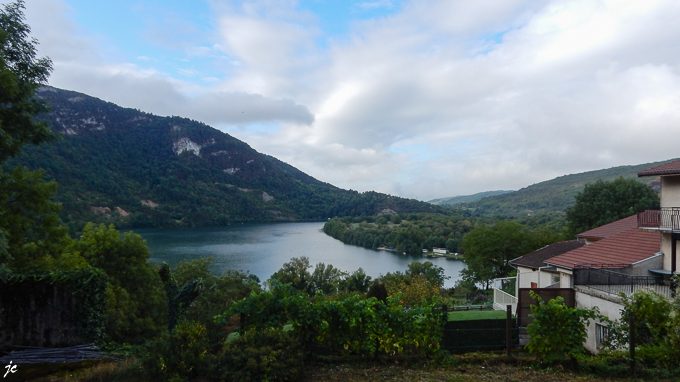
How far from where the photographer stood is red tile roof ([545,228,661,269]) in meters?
11.2

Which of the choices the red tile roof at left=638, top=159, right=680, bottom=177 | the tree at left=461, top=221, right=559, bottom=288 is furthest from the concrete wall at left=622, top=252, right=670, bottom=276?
the tree at left=461, top=221, right=559, bottom=288

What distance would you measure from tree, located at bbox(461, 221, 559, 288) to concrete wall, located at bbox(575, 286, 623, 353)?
18626mm

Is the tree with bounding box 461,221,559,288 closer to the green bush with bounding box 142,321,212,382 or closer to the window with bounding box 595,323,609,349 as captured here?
the window with bounding box 595,323,609,349

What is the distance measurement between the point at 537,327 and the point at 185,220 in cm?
11474

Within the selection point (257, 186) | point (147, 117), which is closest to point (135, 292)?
point (257, 186)

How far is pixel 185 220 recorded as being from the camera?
110062 mm

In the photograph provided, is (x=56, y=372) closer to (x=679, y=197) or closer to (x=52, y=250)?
(x=52, y=250)

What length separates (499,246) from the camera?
28.0 m

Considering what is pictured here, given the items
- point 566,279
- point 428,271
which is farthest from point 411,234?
point 566,279

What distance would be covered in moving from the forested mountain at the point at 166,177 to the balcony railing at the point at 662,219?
79691 mm

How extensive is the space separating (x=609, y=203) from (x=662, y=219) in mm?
20492

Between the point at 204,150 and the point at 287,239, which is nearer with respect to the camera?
the point at 287,239

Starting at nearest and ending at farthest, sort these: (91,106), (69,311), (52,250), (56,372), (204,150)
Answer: (56,372) < (69,311) < (52,250) < (91,106) < (204,150)

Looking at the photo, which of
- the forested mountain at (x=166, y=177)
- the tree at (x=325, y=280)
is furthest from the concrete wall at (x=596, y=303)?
the forested mountain at (x=166, y=177)
